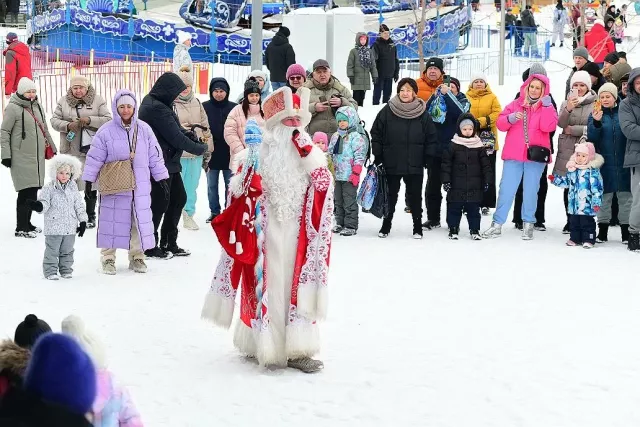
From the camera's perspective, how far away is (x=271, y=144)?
7.31 m

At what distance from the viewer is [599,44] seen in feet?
75.8

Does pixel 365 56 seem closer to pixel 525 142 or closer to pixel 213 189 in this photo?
pixel 213 189

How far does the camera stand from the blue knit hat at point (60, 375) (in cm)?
302

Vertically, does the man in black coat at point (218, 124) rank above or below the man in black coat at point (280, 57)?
below

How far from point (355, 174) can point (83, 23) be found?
22017mm

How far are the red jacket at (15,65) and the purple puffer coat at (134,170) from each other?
11.6 meters

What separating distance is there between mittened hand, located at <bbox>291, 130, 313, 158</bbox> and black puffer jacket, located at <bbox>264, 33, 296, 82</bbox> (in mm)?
14287

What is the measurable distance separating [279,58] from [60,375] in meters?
18.7

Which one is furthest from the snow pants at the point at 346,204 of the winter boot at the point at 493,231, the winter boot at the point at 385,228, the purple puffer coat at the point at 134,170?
the purple puffer coat at the point at 134,170

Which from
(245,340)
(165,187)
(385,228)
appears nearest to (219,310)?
(245,340)

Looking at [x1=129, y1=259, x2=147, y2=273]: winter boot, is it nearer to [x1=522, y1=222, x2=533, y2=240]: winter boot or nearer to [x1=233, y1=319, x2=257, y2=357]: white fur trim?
[x1=233, y1=319, x2=257, y2=357]: white fur trim

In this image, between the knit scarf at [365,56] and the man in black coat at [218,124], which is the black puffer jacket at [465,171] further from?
the knit scarf at [365,56]

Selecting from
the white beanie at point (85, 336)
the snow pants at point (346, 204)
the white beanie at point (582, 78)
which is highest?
the white beanie at point (582, 78)

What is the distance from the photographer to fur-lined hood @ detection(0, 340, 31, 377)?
3.30 metres
